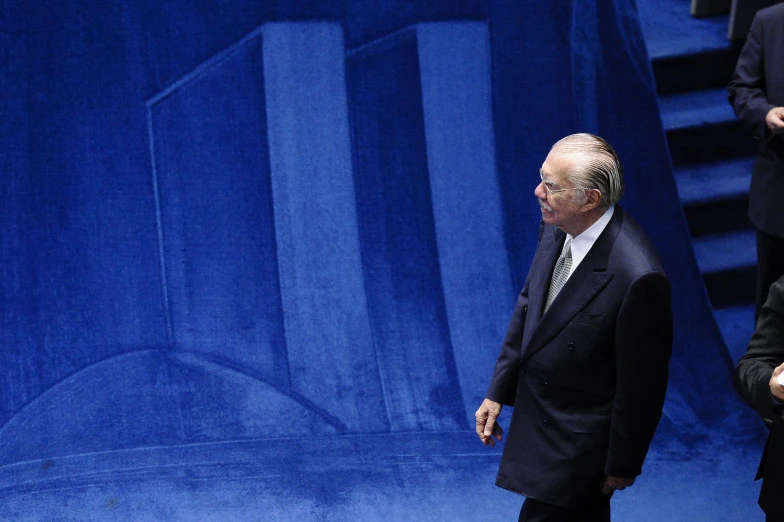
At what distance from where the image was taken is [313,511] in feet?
10.5

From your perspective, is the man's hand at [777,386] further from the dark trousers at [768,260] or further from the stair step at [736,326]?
the stair step at [736,326]

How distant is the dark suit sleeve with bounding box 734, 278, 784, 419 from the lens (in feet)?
5.91

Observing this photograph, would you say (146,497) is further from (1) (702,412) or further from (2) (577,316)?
(1) (702,412)

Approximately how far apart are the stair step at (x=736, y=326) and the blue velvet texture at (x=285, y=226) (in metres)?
A: 0.09

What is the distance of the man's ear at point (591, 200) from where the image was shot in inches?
78.5

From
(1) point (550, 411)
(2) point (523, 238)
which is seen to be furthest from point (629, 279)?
(2) point (523, 238)

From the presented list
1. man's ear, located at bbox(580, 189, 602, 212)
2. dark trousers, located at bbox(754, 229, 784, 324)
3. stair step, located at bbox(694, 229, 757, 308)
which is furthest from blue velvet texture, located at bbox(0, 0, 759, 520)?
man's ear, located at bbox(580, 189, 602, 212)

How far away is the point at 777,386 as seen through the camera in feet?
5.54

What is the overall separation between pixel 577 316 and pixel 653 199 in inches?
96.7

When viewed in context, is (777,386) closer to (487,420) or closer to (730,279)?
(487,420)

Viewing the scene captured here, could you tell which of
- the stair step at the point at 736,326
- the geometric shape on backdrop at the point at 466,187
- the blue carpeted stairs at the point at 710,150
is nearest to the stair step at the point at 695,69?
the blue carpeted stairs at the point at 710,150

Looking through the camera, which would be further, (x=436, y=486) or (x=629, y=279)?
(x=436, y=486)

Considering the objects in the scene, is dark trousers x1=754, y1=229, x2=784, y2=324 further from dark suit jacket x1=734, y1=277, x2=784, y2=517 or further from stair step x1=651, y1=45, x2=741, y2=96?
stair step x1=651, y1=45, x2=741, y2=96

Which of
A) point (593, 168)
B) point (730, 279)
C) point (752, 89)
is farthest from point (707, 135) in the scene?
point (593, 168)
